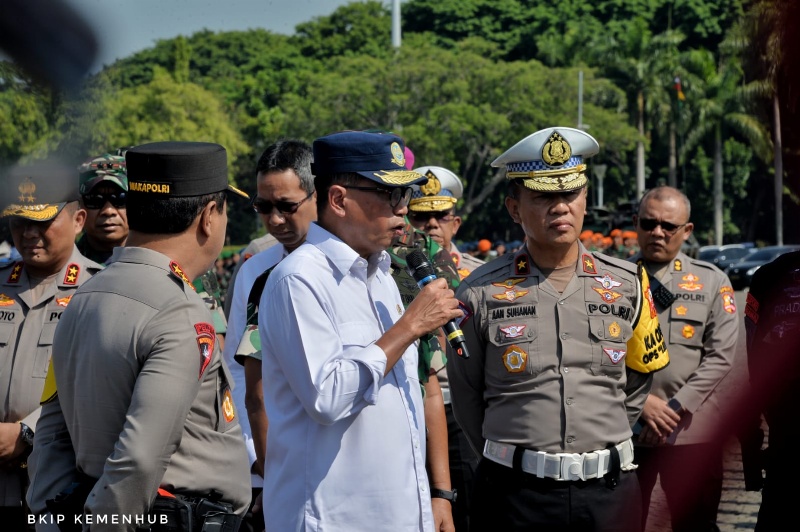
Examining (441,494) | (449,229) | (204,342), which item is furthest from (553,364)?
(449,229)

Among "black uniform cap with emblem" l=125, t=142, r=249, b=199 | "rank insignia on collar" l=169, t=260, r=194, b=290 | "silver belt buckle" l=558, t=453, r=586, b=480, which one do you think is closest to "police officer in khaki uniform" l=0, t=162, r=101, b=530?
"black uniform cap with emblem" l=125, t=142, r=249, b=199

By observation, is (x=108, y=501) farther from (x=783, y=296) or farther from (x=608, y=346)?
(x=608, y=346)

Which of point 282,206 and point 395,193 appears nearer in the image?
point 395,193

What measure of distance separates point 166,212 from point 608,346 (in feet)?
5.86

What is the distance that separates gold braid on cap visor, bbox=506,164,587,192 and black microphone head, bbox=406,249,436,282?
76 centimetres

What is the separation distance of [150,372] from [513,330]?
168 cm

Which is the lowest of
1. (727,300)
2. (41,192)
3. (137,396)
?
(727,300)

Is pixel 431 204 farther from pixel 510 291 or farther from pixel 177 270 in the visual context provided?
pixel 177 270

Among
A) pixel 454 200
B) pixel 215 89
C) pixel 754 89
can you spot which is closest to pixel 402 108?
pixel 215 89

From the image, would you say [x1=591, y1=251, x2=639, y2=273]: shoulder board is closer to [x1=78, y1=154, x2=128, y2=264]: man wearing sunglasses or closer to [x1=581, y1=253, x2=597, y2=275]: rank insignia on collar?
[x1=581, y1=253, x2=597, y2=275]: rank insignia on collar

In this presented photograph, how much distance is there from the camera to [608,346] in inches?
144

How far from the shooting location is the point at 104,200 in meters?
5.07

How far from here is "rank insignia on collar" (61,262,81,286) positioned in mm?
4234

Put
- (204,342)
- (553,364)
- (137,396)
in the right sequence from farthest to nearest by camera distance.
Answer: (553,364), (204,342), (137,396)
